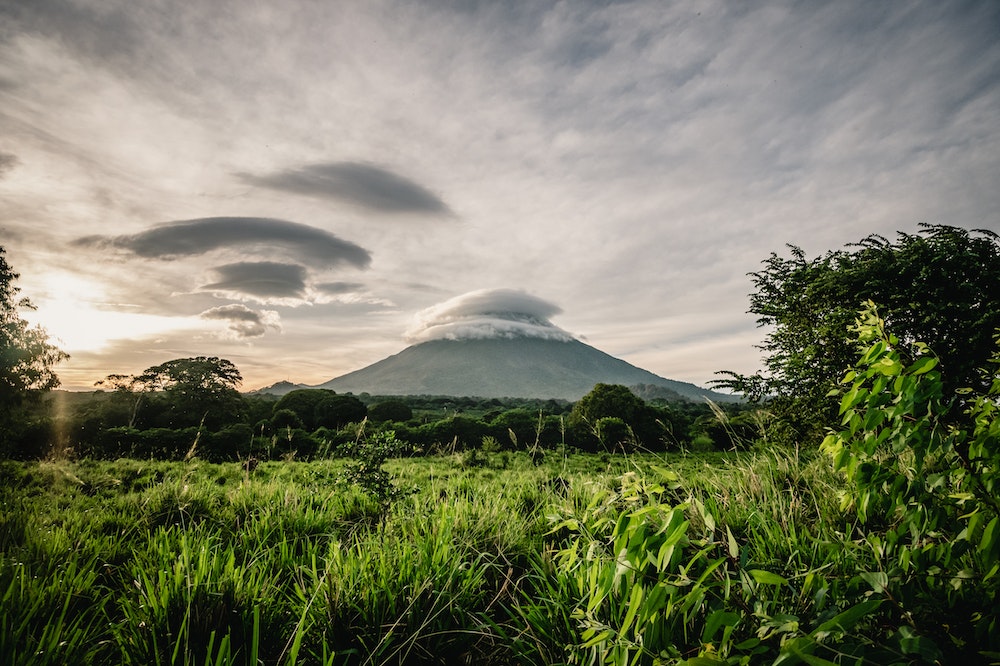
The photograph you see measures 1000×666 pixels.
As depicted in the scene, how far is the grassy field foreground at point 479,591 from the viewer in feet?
4.98

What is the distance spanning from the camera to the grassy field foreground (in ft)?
4.98

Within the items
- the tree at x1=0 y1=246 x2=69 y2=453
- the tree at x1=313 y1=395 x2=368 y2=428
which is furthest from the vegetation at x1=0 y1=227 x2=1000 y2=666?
the tree at x1=313 y1=395 x2=368 y2=428

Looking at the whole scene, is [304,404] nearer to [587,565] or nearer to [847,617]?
[587,565]

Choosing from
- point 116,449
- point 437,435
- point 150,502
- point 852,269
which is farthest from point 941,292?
point 116,449

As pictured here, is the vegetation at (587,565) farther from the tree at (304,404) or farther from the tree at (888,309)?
the tree at (304,404)

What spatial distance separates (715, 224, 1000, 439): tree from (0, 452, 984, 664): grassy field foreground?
983 centimetres

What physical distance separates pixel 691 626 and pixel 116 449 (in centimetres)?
2967

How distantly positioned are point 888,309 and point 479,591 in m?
14.7

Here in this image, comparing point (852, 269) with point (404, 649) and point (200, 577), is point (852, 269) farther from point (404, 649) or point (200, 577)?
point (200, 577)

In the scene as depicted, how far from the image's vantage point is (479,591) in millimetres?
3115

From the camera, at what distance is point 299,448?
75.4 feet

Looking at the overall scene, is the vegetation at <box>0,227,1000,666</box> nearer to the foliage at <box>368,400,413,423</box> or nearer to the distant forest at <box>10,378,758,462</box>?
the distant forest at <box>10,378,758,462</box>

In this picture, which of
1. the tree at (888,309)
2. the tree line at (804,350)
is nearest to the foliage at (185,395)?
the tree line at (804,350)

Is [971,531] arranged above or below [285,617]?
above
